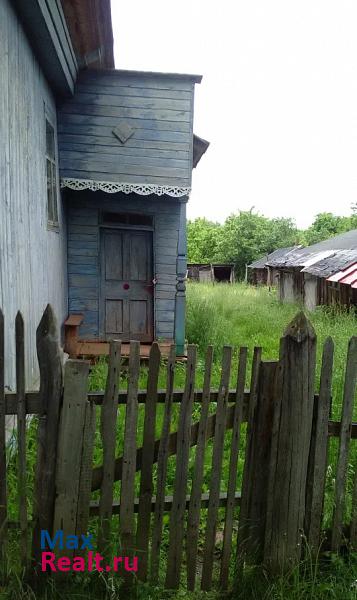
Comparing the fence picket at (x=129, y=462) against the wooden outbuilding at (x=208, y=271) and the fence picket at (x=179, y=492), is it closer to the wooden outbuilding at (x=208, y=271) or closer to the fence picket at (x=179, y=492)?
the fence picket at (x=179, y=492)

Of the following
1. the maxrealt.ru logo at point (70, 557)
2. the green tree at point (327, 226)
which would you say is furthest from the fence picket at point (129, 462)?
the green tree at point (327, 226)

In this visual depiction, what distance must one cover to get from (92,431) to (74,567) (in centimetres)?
71

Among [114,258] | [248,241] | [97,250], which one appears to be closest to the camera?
[97,250]

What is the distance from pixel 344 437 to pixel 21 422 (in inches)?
67.0

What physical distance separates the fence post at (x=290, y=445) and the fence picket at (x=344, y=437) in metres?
0.21

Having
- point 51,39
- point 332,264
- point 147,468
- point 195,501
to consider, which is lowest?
point 195,501

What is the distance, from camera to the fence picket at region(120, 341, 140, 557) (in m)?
2.18

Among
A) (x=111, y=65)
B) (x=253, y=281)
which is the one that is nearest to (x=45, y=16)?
(x=111, y=65)

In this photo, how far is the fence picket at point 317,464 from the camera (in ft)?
8.00

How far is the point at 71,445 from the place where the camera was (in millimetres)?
2145

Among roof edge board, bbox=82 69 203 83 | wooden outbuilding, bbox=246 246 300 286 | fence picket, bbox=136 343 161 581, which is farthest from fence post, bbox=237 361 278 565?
wooden outbuilding, bbox=246 246 300 286

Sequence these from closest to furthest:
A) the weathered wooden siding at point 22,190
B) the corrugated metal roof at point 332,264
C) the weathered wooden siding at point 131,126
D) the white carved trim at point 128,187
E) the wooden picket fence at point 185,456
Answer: the wooden picket fence at point 185,456 → the weathered wooden siding at point 22,190 → the white carved trim at point 128,187 → the weathered wooden siding at point 131,126 → the corrugated metal roof at point 332,264

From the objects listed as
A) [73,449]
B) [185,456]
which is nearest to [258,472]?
[185,456]

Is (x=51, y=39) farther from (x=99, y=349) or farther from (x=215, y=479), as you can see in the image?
(x=215, y=479)
